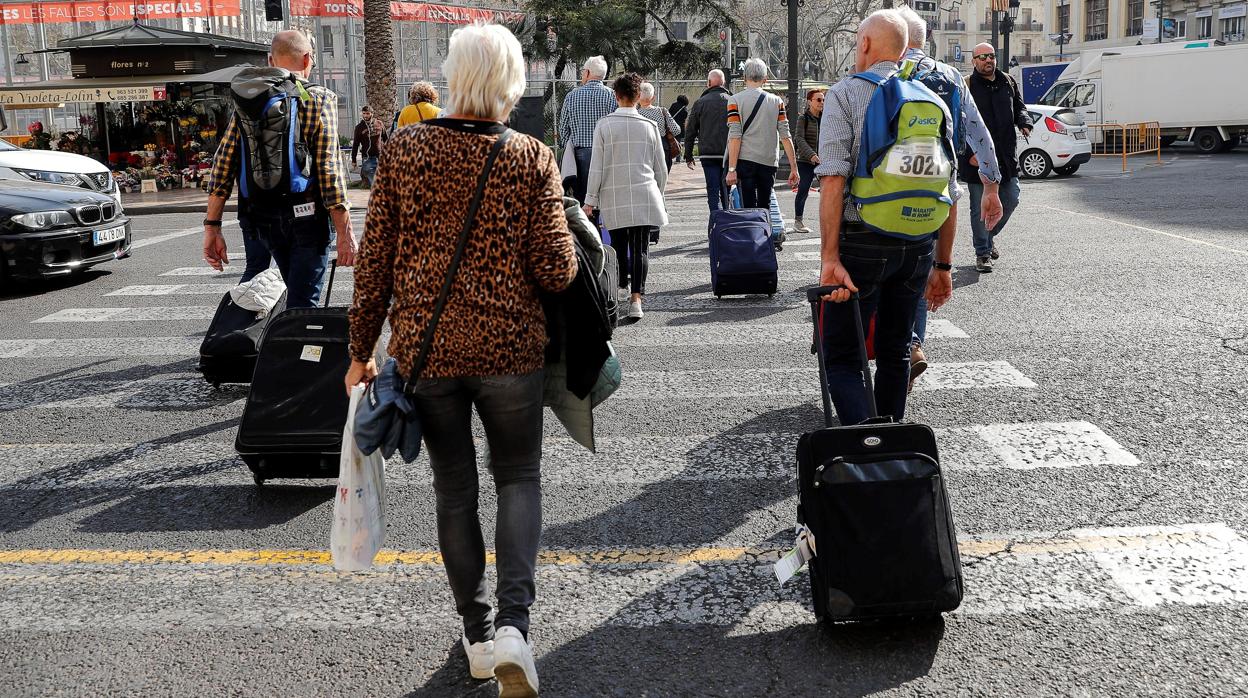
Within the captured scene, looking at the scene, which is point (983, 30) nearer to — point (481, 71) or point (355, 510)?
point (481, 71)

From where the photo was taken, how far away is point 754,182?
11.3 metres

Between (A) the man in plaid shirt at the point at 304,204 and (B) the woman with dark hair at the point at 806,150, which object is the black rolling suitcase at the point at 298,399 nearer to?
(A) the man in plaid shirt at the point at 304,204

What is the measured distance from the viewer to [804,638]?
3.47 metres

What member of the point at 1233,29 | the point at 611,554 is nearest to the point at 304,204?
the point at 611,554

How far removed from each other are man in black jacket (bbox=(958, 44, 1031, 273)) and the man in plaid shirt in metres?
5.90

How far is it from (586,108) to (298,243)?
4337 mm

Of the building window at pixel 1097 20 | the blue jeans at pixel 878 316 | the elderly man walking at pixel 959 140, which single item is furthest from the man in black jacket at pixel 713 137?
the building window at pixel 1097 20

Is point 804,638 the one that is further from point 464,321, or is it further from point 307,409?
point 307,409

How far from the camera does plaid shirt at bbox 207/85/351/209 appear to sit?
5.60m

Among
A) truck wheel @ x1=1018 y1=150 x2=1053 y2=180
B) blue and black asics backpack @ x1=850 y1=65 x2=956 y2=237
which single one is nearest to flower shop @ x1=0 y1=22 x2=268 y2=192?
truck wheel @ x1=1018 y1=150 x2=1053 y2=180

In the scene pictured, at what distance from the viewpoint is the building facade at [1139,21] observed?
185 ft

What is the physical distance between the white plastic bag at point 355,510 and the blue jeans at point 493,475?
0.20m

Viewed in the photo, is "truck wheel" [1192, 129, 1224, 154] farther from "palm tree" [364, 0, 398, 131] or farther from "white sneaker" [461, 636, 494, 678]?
"white sneaker" [461, 636, 494, 678]

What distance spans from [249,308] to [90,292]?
4950 millimetres
